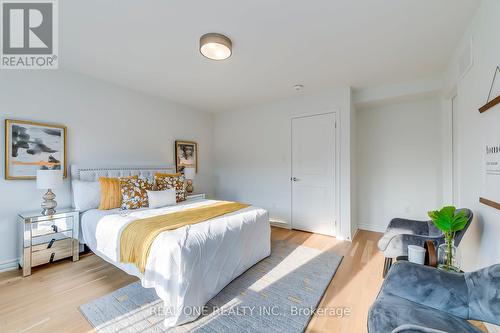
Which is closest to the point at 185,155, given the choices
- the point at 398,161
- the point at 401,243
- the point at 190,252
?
the point at 190,252

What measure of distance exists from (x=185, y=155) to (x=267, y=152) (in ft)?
5.38

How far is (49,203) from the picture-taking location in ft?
8.27

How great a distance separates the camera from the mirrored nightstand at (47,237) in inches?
→ 90.7

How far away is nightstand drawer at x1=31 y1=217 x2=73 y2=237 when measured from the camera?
7.77 feet

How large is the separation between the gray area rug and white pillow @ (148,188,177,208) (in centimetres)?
98

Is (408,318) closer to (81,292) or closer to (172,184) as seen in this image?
(81,292)

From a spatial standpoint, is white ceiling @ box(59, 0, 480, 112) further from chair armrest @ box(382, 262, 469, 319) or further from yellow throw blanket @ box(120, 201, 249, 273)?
chair armrest @ box(382, 262, 469, 319)

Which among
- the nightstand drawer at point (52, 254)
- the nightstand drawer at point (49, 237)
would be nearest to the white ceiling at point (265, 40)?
the nightstand drawer at point (49, 237)

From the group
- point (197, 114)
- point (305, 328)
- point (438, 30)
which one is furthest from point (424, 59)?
point (197, 114)

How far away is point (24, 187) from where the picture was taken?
8.32ft

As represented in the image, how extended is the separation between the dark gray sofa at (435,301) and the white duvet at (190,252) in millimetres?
1226

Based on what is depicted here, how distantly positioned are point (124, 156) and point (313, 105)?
321 cm

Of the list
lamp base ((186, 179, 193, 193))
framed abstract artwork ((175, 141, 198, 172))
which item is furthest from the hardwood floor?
framed abstract artwork ((175, 141, 198, 172))

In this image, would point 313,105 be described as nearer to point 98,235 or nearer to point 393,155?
point 393,155
